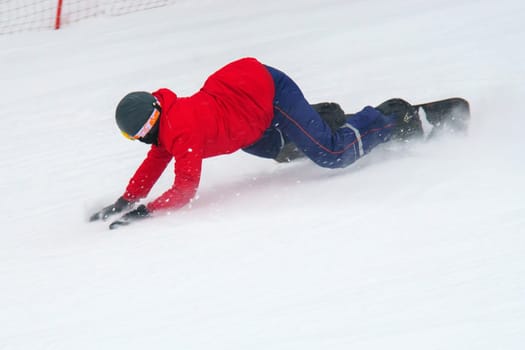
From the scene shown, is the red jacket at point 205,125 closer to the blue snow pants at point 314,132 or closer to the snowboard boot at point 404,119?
the blue snow pants at point 314,132

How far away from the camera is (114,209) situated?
3.38 m

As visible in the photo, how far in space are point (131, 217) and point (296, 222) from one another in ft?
2.69

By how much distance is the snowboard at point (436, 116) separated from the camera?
11.6 feet

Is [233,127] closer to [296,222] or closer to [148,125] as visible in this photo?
[148,125]

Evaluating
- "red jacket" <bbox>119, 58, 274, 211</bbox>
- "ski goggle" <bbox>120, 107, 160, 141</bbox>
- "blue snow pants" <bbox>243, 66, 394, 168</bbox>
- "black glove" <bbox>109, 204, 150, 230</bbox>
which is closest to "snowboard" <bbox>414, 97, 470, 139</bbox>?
"blue snow pants" <bbox>243, 66, 394, 168</bbox>

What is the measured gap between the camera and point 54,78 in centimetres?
554

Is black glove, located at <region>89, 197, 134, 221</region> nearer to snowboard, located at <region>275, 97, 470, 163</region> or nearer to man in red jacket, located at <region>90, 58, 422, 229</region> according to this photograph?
man in red jacket, located at <region>90, 58, 422, 229</region>

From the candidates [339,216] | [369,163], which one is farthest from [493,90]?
[339,216]

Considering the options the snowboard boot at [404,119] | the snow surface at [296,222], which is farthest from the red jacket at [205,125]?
the snowboard boot at [404,119]

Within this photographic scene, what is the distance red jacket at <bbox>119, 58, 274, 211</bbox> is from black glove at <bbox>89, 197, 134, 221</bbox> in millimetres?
30

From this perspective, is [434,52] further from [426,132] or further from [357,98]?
[426,132]

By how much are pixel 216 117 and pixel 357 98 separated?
170 cm

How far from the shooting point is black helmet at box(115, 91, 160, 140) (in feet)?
9.66

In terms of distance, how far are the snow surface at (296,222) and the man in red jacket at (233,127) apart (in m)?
0.13
